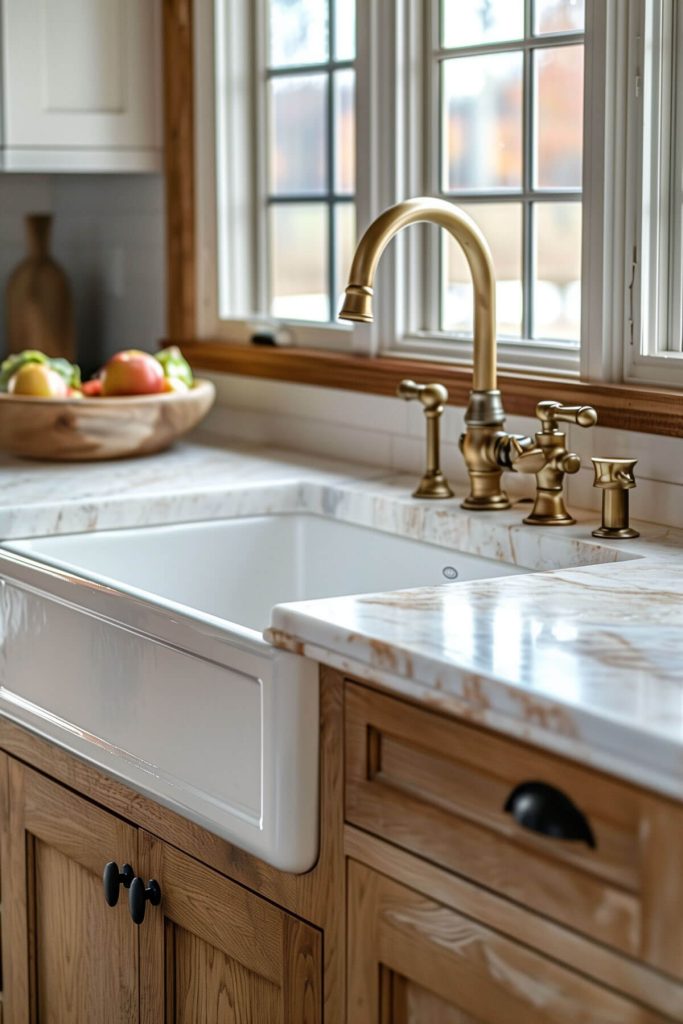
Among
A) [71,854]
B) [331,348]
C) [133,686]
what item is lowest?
[71,854]

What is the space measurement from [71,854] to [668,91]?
48.5 inches

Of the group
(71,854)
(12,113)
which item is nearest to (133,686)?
(71,854)

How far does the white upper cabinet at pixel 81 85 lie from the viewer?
2631 millimetres

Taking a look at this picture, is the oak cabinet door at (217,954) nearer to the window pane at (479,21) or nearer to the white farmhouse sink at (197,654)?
the white farmhouse sink at (197,654)

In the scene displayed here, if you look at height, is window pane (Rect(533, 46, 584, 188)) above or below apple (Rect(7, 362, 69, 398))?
above

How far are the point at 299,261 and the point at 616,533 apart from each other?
112cm

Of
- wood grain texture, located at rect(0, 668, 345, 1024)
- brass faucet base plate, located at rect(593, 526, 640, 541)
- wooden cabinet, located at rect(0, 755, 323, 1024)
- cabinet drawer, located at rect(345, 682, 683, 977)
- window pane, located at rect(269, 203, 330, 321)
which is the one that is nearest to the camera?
cabinet drawer, located at rect(345, 682, 683, 977)

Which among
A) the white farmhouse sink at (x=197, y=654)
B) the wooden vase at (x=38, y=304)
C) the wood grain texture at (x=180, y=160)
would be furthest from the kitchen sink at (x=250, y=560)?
the wooden vase at (x=38, y=304)

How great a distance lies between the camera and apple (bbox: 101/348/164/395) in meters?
2.39

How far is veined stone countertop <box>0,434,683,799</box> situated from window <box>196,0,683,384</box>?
29cm

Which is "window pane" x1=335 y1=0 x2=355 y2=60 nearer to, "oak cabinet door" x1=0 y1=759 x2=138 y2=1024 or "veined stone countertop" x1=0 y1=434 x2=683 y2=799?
"veined stone countertop" x1=0 y1=434 x2=683 y2=799

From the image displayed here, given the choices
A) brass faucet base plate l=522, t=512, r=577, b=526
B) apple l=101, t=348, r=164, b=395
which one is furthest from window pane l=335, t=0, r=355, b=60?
brass faucet base plate l=522, t=512, r=577, b=526

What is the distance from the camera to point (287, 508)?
2182 mm

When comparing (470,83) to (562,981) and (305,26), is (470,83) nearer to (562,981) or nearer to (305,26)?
(305,26)
